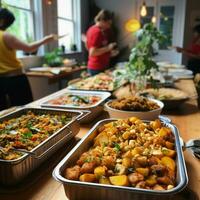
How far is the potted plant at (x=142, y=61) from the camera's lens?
1649 mm

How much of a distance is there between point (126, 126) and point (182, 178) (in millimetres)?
350

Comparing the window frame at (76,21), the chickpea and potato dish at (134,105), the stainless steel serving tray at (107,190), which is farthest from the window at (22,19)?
the stainless steel serving tray at (107,190)

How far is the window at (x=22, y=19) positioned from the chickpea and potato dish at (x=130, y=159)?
3138 mm

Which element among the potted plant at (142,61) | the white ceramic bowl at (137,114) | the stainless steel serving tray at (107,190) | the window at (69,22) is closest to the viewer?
Answer: the stainless steel serving tray at (107,190)

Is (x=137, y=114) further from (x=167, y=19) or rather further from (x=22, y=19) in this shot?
(x=167, y=19)

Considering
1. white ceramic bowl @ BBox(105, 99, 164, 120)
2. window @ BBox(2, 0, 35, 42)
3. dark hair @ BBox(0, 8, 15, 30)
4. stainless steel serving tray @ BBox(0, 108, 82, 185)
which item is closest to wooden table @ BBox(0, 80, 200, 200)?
stainless steel serving tray @ BBox(0, 108, 82, 185)

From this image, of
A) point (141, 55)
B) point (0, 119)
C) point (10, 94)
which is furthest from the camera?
point (10, 94)

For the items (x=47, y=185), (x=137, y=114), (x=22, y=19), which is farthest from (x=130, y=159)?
(x=22, y=19)

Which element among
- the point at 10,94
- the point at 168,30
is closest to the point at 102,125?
the point at 10,94

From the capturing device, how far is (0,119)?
1060mm

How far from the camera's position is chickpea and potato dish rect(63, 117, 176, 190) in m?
0.64

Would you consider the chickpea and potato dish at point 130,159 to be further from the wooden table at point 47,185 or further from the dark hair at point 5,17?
the dark hair at point 5,17

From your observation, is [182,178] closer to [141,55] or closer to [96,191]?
[96,191]

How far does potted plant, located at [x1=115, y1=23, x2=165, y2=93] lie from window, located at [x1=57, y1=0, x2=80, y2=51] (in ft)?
10.2
